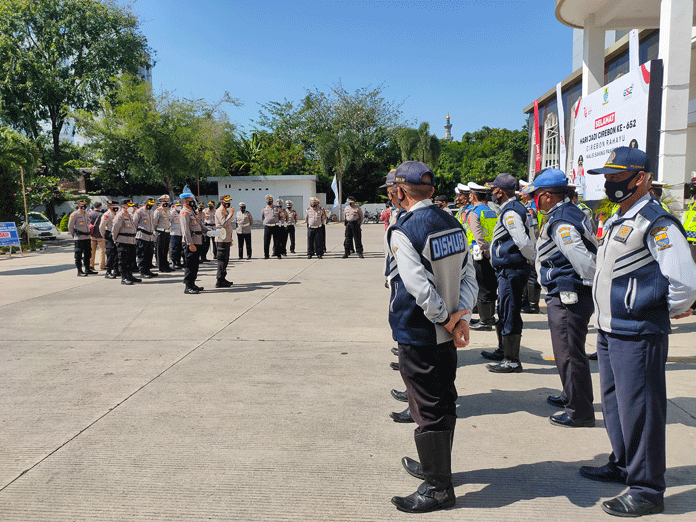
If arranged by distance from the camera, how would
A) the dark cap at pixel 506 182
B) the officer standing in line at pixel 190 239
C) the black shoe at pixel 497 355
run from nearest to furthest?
the dark cap at pixel 506 182
the black shoe at pixel 497 355
the officer standing in line at pixel 190 239

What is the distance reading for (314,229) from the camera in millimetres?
17156

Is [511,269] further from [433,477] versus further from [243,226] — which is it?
[243,226]

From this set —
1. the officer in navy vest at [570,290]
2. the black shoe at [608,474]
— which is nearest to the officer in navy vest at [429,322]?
the black shoe at [608,474]

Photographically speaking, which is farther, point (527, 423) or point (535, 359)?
point (535, 359)

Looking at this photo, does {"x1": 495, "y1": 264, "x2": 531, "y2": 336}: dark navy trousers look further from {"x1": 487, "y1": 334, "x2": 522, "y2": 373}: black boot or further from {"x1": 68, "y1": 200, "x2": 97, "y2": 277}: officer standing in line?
{"x1": 68, "y1": 200, "x2": 97, "y2": 277}: officer standing in line

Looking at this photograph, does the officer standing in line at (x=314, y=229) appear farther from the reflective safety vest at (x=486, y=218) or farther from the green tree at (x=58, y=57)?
the green tree at (x=58, y=57)

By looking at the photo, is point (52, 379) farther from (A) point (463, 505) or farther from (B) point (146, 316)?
(A) point (463, 505)

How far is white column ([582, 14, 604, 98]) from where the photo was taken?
1236 cm

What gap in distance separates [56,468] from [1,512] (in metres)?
0.51

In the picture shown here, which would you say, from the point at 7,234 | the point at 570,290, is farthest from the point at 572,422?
the point at 7,234

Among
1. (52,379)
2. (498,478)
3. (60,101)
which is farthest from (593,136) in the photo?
(60,101)

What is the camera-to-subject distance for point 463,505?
10.1 ft

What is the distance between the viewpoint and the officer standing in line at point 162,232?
14.3m

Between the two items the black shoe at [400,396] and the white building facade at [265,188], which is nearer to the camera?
the black shoe at [400,396]
